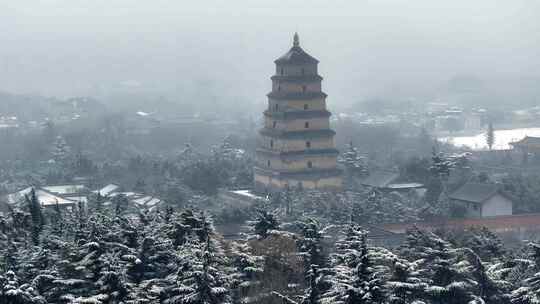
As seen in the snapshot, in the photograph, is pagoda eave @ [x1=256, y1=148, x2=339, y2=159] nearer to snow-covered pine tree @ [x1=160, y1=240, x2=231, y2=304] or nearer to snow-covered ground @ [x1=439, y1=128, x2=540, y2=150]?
snow-covered pine tree @ [x1=160, y1=240, x2=231, y2=304]

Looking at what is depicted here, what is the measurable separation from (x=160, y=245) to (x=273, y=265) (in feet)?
10.0

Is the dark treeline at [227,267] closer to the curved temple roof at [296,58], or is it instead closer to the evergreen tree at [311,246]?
the evergreen tree at [311,246]

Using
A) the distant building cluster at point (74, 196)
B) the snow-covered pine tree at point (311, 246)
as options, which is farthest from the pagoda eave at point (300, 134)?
the snow-covered pine tree at point (311, 246)

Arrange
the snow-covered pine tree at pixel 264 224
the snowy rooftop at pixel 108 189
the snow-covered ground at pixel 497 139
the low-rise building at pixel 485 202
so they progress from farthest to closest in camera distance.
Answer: the snow-covered ground at pixel 497 139, the snowy rooftop at pixel 108 189, the low-rise building at pixel 485 202, the snow-covered pine tree at pixel 264 224

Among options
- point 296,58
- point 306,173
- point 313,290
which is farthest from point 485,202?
point 313,290

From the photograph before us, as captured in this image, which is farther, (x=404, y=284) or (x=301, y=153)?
(x=301, y=153)

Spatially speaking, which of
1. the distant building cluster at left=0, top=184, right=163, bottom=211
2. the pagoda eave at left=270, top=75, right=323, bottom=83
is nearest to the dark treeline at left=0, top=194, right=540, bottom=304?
the distant building cluster at left=0, top=184, right=163, bottom=211

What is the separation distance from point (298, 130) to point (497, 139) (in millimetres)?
42383

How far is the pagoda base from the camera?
2052 inches

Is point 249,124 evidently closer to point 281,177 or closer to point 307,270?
point 281,177

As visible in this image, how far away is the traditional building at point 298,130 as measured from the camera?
52.2m

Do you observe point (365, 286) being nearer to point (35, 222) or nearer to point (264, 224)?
point (264, 224)

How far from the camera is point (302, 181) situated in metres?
52.3

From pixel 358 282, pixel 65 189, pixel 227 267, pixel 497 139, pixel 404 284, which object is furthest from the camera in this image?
pixel 497 139
